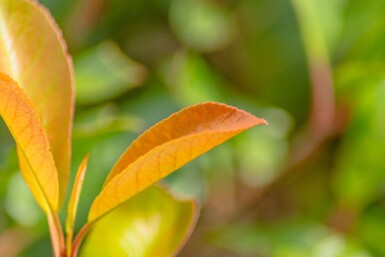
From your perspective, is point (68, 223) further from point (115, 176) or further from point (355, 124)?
point (355, 124)

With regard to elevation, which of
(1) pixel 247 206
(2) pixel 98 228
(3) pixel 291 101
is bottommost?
(1) pixel 247 206

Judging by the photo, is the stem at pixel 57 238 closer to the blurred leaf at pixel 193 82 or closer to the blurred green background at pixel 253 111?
the blurred green background at pixel 253 111

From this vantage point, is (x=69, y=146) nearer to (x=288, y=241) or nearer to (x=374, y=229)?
(x=288, y=241)

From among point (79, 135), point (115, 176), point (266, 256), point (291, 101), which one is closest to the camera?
point (115, 176)

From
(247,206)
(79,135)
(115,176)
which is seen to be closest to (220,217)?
(247,206)

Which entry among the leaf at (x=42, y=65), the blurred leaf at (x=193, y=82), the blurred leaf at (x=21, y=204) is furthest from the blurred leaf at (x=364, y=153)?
the leaf at (x=42, y=65)

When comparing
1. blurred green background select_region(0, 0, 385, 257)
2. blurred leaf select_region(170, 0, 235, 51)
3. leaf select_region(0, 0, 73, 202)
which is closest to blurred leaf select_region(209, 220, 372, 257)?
blurred green background select_region(0, 0, 385, 257)
